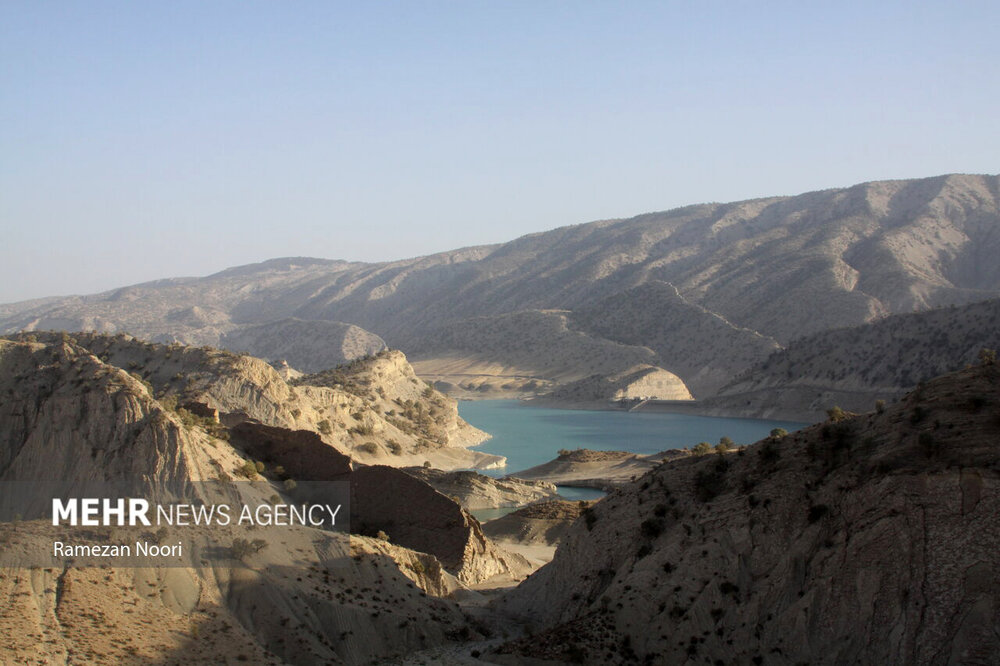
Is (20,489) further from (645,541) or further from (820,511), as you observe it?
(820,511)

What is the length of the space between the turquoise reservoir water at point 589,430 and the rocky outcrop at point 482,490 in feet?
46.9

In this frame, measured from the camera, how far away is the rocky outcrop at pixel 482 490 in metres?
53.5

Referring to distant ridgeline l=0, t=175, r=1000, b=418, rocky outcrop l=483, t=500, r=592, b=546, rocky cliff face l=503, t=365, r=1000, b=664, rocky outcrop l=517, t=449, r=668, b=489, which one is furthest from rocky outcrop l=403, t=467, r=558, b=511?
distant ridgeline l=0, t=175, r=1000, b=418

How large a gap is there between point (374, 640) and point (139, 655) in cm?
491

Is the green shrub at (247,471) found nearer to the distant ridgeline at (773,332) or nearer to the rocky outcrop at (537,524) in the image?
the rocky outcrop at (537,524)

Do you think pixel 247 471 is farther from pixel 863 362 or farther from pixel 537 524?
pixel 863 362

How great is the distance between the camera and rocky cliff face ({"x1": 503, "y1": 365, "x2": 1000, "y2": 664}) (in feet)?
56.9

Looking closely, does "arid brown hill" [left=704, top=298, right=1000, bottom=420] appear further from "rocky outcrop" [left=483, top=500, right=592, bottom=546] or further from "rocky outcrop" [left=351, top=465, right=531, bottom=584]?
"rocky outcrop" [left=351, top=465, right=531, bottom=584]

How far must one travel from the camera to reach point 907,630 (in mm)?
17188

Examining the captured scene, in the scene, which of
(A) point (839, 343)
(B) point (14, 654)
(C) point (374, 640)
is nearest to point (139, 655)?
(B) point (14, 654)

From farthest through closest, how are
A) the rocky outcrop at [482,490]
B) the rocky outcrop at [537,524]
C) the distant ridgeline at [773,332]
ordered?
the distant ridgeline at [773,332]
the rocky outcrop at [482,490]
the rocky outcrop at [537,524]

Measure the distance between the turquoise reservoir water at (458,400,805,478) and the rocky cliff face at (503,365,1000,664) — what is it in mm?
50084

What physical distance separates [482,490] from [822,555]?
3623 cm

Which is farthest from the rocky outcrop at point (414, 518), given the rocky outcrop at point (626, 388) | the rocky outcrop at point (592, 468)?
the rocky outcrop at point (626, 388)
